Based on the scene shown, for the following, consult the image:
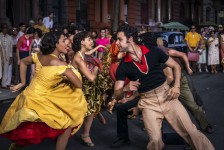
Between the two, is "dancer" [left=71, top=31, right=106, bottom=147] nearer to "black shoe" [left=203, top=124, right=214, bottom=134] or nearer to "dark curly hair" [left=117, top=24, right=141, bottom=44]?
"dark curly hair" [left=117, top=24, right=141, bottom=44]

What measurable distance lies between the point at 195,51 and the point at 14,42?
25.9 ft

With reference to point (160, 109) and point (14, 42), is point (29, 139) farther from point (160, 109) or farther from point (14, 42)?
point (14, 42)

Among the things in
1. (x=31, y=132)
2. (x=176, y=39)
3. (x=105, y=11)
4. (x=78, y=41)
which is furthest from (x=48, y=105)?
(x=105, y=11)

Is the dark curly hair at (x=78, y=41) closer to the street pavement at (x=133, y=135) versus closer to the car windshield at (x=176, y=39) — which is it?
the street pavement at (x=133, y=135)

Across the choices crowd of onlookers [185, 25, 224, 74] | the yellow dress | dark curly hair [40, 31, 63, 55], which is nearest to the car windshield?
crowd of onlookers [185, 25, 224, 74]

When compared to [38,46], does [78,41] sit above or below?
below

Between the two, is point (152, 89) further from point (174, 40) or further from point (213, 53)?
point (213, 53)

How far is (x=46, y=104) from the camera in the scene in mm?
4492

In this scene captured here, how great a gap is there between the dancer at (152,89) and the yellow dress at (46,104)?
1.88 ft

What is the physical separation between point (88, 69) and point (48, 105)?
1503mm

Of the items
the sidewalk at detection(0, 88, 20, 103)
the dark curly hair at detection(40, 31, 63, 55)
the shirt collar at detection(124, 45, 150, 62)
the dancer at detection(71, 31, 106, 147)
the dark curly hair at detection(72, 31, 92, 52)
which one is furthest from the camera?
the sidewalk at detection(0, 88, 20, 103)

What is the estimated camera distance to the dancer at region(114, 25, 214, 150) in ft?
15.7

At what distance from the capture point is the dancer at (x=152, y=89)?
4.78 metres

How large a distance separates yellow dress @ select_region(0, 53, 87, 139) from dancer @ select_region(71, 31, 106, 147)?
110 cm
